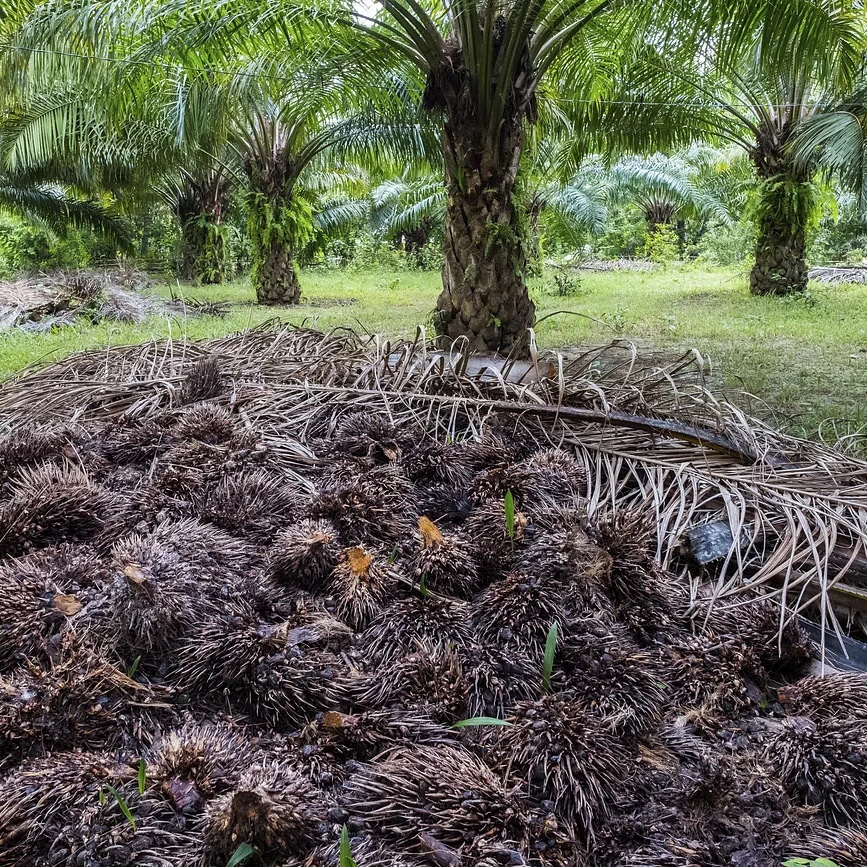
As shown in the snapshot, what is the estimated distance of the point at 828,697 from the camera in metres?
0.94

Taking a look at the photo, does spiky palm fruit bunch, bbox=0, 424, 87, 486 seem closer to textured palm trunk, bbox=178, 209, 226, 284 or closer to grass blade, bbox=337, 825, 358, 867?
grass blade, bbox=337, 825, 358, 867

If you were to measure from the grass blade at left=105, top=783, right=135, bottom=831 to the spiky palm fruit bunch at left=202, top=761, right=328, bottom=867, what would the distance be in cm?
8

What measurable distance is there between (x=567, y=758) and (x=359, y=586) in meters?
0.44

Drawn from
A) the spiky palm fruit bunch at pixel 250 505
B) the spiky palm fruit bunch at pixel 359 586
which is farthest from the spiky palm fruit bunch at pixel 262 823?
the spiky palm fruit bunch at pixel 250 505

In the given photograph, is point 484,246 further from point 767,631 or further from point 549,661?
point 549,661

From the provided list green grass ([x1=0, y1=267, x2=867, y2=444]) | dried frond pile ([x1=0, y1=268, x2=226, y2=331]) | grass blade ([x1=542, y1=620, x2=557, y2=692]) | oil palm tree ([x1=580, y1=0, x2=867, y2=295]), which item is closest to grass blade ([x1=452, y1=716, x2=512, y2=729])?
grass blade ([x1=542, y1=620, x2=557, y2=692])

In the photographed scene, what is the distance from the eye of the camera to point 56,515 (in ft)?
4.12

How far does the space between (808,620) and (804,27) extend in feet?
10.5

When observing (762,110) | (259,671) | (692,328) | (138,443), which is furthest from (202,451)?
(762,110)

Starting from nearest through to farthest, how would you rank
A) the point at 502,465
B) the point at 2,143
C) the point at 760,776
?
the point at 760,776, the point at 502,465, the point at 2,143

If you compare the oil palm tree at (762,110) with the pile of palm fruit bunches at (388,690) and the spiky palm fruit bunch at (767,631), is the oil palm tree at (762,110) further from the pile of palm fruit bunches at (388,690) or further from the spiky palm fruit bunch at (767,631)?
the pile of palm fruit bunches at (388,690)

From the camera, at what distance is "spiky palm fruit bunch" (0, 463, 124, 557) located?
3.93ft

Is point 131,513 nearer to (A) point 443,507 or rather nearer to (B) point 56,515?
(B) point 56,515

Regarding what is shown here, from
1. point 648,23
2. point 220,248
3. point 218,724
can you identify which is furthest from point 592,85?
point 220,248
